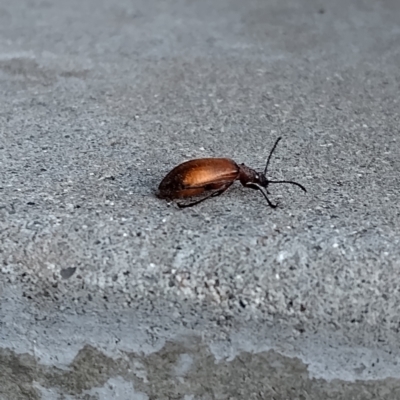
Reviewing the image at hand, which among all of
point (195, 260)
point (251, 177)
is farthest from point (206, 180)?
point (195, 260)

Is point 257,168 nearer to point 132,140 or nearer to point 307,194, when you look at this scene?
point 307,194

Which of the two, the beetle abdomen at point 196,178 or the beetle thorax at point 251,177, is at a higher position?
the beetle abdomen at point 196,178

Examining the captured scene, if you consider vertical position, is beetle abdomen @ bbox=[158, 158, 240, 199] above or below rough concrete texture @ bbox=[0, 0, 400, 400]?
above

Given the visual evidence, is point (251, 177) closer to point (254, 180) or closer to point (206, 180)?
point (254, 180)

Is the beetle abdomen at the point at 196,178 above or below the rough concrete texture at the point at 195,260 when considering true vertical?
above

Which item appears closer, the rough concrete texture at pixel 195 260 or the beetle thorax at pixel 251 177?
the rough concrete texture at pixel 195 260

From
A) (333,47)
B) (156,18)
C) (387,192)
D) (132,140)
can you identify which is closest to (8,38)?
(156,18)
